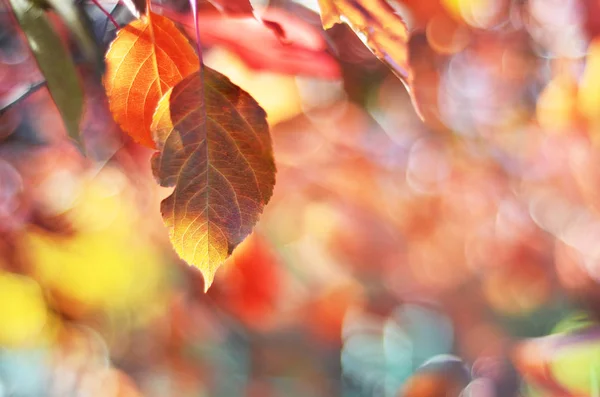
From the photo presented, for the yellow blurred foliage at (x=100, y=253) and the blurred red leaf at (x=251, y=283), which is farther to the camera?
the blurred red leaf at (x=251, y=283)

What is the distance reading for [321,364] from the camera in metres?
1.26

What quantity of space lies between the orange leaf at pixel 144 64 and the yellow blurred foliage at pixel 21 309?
80cm

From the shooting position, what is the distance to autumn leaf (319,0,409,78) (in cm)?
23

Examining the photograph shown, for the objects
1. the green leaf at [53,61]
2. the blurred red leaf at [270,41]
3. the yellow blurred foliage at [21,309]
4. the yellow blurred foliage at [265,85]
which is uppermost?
the green leaf at [53,61]

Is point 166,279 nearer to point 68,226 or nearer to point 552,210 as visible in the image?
point 68,226

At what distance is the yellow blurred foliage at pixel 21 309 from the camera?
90cm

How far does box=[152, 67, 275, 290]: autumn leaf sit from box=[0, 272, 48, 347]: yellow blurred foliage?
2.70ft

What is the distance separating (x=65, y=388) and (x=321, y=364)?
658mm

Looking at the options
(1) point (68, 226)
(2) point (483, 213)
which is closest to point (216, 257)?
(1) point (68, 226)

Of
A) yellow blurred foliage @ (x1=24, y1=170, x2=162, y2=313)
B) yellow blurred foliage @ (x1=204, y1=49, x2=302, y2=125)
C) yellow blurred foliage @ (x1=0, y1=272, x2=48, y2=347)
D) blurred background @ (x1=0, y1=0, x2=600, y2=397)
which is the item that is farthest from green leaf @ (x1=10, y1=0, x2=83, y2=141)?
yellow blurred foliage @ (x1=0, y1=272, x2=48, y2=347)

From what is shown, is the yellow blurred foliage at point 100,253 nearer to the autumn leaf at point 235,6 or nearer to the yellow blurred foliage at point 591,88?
the autumn leaf at point 235,6

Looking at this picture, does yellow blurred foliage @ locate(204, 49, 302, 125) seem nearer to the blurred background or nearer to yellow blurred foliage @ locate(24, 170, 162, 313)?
the blurred background

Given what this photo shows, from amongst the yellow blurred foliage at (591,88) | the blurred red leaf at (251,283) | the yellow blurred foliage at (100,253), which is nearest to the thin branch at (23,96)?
the yellow blurred foliage at (100,253)

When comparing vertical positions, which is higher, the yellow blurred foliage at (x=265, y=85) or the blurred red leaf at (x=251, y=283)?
the yellow blurred foliage at (x=265, y=85)
